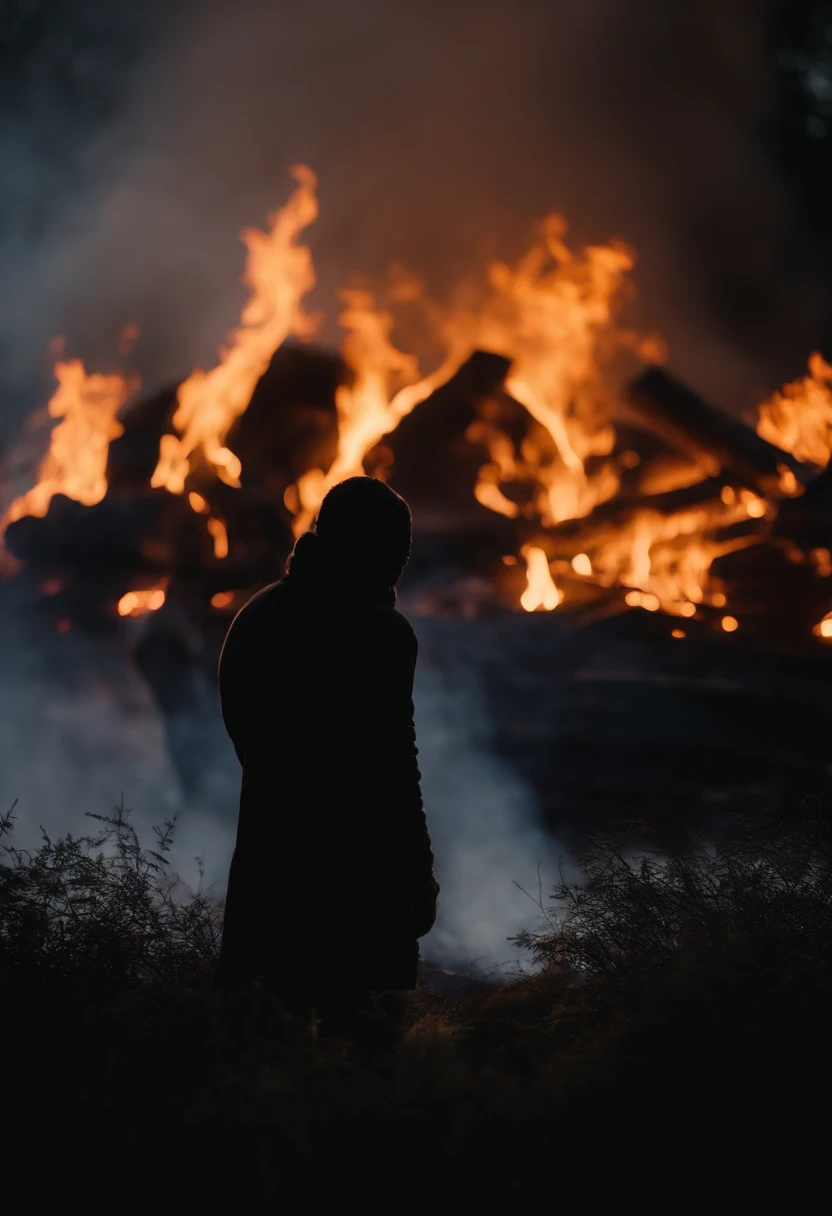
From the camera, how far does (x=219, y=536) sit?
1395 centimetres

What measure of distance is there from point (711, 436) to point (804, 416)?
138 inches

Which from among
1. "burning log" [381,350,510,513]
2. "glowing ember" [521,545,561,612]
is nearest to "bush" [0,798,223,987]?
"glowing ember" [521,545,561,612]

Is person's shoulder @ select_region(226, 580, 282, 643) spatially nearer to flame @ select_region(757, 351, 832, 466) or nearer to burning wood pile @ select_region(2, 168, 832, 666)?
burning wood pile @ select_region(2, 168, 832, 666)

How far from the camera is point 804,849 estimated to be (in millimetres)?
3648

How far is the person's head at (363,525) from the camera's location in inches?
120

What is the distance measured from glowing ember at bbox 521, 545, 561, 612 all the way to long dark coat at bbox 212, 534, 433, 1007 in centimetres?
966

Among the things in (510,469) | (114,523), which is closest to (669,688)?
(510,469)

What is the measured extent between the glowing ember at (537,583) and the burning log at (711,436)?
3713 mm

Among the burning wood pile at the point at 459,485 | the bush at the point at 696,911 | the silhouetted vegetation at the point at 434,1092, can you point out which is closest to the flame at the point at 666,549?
the burning wood pile at the point at 459,485

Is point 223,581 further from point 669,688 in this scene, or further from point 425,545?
point 669,688

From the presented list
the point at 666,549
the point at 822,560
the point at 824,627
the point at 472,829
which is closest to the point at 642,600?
the point at 666,549

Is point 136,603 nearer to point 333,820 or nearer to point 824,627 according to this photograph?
point 824,627

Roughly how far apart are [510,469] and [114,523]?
6.92m

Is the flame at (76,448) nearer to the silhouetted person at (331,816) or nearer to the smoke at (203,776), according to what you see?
the smoke at (203,776)
